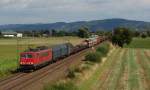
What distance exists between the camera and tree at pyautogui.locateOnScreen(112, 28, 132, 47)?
136m

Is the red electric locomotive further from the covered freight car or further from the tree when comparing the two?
the tree

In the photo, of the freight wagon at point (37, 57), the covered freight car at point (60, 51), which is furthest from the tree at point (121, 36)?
the freight wagon at point (37, 57)

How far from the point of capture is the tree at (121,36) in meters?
136

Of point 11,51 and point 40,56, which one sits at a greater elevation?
point 40,56

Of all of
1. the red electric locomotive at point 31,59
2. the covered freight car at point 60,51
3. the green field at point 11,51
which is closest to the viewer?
the red electric locomotive at point 31,59

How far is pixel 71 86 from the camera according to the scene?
24422mm

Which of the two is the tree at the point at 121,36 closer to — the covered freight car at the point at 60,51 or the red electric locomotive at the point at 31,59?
the covered freight car at the point at 60,51

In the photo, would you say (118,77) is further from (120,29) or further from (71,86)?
(120,29)

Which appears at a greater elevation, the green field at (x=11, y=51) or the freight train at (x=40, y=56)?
the freight train at (x=40, y=56)

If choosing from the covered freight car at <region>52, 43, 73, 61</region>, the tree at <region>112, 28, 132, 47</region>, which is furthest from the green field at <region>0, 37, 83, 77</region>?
the tree at <region>112, 28, 132, 47</region>

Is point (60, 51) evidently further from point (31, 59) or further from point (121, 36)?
point (121, 36)

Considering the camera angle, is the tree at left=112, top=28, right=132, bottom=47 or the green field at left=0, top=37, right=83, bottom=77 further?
the tree at left=112, top=28, right=132, bottom=47

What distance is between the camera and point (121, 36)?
457 ft

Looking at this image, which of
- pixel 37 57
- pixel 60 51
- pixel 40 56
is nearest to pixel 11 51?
pixel 60 51
